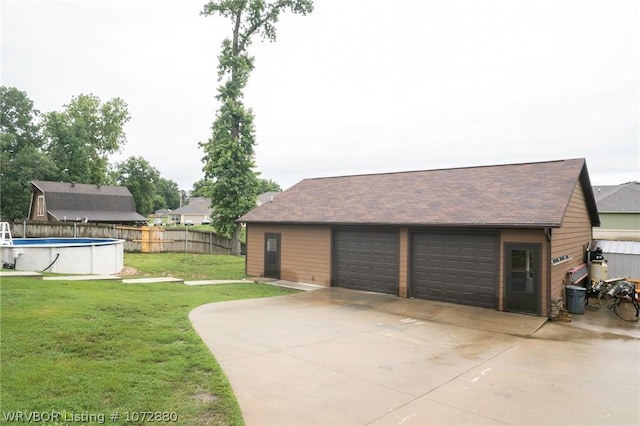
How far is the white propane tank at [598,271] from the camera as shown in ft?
43.9

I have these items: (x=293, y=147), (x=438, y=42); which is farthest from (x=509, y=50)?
(x=293, y=147)

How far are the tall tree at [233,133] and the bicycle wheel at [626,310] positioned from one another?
18866 millimetres

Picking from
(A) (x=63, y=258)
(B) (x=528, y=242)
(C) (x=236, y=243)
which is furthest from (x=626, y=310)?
(C) (x=236, y=243)

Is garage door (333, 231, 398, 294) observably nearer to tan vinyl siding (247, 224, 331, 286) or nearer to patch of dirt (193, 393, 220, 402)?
tan vinyl siding (247, 224, 331, 286)

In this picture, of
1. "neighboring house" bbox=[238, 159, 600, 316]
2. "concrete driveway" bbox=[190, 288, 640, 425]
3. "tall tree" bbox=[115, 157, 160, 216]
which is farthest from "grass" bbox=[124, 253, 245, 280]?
"tall tree" bbox=[115, 157, 160, 216]

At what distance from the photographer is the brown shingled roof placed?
35.7 ft

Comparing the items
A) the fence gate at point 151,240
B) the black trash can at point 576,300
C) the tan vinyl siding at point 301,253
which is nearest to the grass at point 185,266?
the fence gate at point 151,240

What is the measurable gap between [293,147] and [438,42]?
23.8 metres

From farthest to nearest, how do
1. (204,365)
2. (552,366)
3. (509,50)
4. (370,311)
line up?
(509,50) → (370,311) → (552,366) → (204,365)

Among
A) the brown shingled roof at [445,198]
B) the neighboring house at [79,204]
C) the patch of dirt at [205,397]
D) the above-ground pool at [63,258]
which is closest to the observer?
the patch of dirt at [205,397]

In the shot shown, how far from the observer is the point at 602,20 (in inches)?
481

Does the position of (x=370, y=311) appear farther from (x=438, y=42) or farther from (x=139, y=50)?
(x=139, y=50)

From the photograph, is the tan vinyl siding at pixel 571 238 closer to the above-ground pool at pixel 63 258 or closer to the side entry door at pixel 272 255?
the side entry door at pixel 272 255

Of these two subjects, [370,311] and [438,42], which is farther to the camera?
[438,42]
